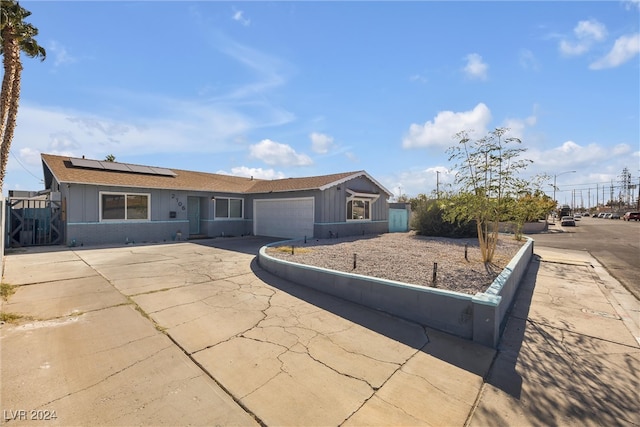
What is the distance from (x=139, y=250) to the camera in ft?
37.7

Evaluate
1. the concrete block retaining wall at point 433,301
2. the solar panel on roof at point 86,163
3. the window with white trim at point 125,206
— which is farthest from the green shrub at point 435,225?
the solar panel on roof at point 86,163

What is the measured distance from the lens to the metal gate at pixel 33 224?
39.2 ft

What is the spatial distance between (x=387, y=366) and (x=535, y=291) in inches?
228

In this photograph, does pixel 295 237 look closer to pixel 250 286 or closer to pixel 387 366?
pixel 250 286

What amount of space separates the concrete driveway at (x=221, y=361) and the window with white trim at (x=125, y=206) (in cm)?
750

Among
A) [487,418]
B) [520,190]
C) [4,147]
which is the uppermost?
[4,147]

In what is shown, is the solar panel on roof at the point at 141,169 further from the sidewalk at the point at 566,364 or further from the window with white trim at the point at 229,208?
the sidewalk at the point at 566,364

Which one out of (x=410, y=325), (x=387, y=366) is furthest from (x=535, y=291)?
(x=387, y=366)

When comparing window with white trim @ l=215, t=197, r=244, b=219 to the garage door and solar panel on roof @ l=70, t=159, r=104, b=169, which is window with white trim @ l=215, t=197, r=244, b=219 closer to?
the garage door

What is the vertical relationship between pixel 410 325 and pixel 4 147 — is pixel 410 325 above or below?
below

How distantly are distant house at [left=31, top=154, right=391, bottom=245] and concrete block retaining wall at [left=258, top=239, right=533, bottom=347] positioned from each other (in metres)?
8.58

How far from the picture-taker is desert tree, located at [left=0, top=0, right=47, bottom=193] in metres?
10.3

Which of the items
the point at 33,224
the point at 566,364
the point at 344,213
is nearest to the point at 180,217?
the point at 33,224

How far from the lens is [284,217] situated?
1631 centimetres
